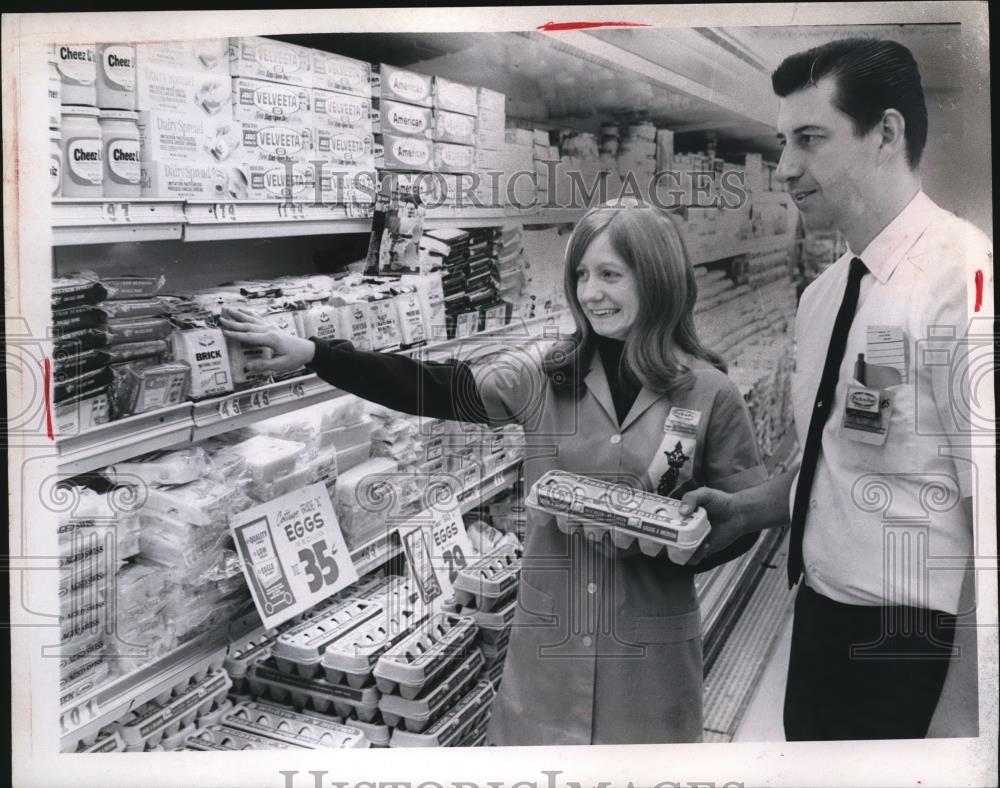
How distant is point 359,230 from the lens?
2.17 m

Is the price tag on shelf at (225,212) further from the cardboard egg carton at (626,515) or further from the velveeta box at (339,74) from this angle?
the cardboard egg carton at (626,515)

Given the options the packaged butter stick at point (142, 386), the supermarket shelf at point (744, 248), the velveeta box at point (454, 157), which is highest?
the velveeta box at point (454, 157)

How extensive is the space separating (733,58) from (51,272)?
1634 millimetres

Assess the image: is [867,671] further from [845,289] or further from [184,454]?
[184,454]

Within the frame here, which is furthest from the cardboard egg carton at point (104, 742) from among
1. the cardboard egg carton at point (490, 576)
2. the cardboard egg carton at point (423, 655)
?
the cardboard egg carton at point (490, 576)

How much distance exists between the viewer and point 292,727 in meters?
2.24

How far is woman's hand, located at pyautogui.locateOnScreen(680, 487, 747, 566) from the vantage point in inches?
82.9

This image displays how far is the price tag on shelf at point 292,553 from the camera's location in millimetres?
2108

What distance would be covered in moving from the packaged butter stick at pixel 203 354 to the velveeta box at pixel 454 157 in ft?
2.08

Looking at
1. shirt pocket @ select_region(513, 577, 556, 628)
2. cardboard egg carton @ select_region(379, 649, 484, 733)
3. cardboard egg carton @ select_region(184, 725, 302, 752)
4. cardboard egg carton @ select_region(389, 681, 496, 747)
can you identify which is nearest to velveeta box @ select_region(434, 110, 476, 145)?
shirt pocket @ select_region(513, 577, 556, 628)

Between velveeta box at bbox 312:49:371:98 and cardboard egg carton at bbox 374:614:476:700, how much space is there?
1.28m

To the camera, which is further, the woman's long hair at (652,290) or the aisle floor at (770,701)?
the aisle floor at (770,701)

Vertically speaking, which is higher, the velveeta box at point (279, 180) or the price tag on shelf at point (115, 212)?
the velveeta box at point (279, 180)

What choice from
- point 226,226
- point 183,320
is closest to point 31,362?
point 183,320
